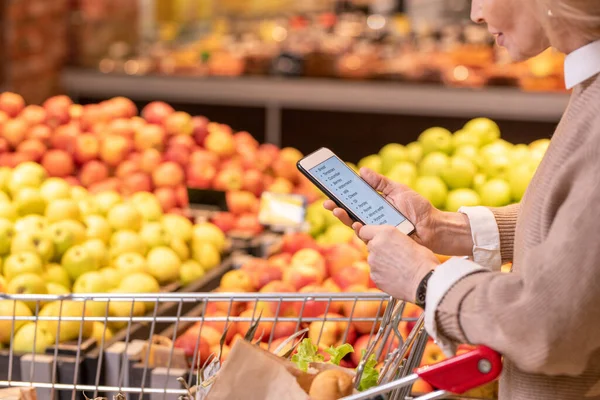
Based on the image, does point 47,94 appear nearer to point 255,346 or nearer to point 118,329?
point 118,329

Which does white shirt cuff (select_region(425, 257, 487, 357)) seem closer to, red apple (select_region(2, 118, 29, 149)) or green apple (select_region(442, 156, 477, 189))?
green apple (select_region(442, 156, 477, 189))

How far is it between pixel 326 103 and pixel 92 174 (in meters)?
2.62

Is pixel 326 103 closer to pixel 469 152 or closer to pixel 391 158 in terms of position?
pixel 391 158

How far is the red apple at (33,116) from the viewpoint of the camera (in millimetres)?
3582

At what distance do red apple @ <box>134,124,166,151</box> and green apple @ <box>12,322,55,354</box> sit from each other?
1477 mm

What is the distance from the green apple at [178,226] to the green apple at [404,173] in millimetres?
777

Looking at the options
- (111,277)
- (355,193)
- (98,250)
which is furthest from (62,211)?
(355,193)

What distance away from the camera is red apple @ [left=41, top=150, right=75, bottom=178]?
3399 millimetres

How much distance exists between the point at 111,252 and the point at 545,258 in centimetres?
186

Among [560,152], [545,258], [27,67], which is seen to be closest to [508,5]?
[560,152]

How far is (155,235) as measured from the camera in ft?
9.65

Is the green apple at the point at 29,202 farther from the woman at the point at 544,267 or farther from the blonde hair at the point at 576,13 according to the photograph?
the blonde hair at the point at 576,13

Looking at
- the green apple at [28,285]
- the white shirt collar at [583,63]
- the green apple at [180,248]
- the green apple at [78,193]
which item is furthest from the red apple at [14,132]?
the white shirt collar at [583,63]

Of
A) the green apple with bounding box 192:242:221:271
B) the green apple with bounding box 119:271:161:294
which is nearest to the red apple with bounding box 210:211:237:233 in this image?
the green apple with bounding box 192:242:221:271
